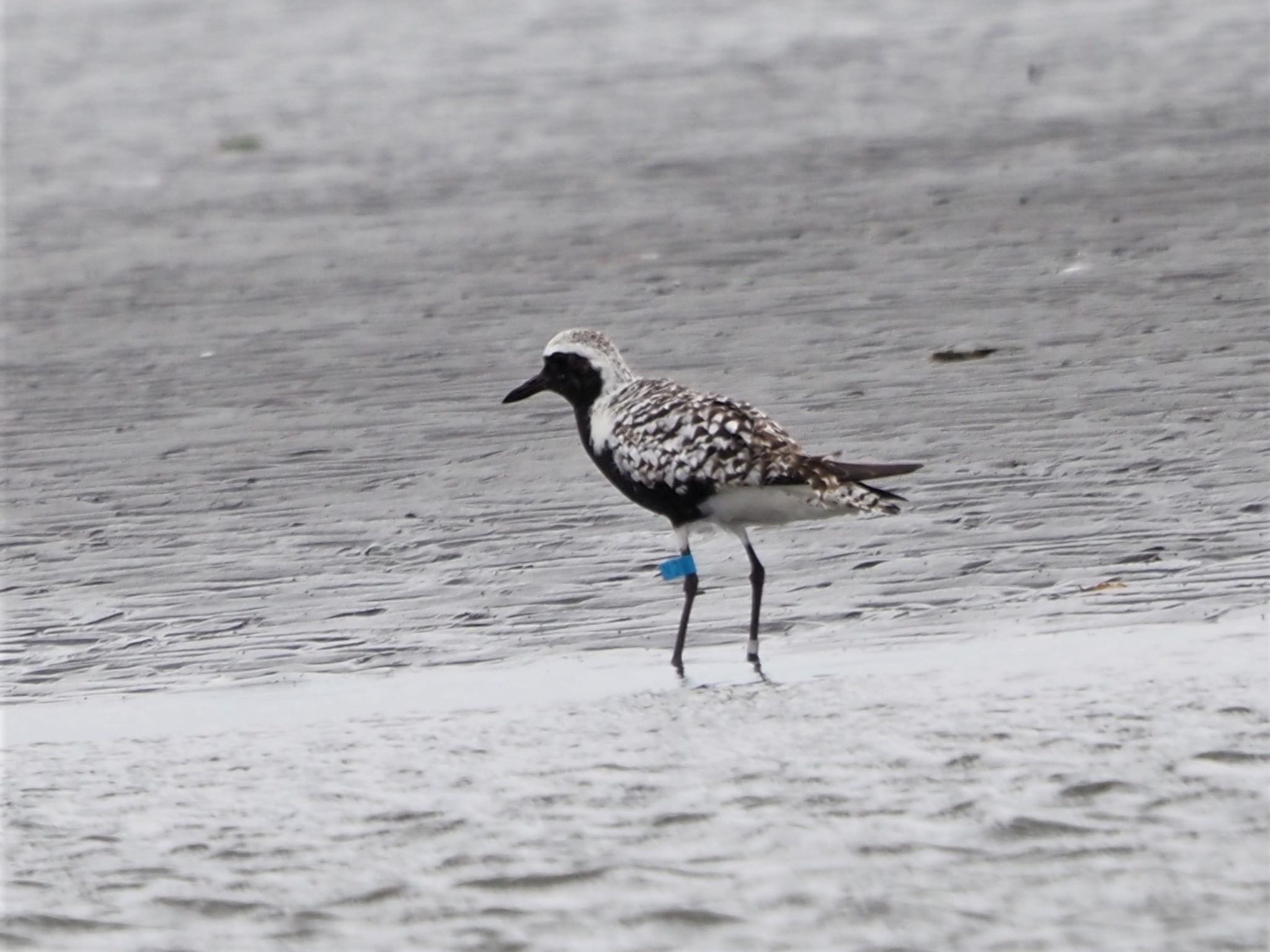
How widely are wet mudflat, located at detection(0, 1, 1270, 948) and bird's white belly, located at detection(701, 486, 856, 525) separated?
0.33 meters

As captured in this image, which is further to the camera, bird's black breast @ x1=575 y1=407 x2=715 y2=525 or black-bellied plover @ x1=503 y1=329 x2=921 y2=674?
bird's black breast @ x1=575 y1=407 x2=715 y2=525

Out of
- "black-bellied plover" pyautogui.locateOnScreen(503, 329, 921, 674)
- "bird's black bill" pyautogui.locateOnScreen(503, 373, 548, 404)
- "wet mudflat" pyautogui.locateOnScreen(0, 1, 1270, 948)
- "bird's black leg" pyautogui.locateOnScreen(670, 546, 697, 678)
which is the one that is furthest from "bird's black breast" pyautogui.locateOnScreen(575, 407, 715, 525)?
"bird's black bill" pyautogui.locateOnScreen(503, 373, 548, 404)

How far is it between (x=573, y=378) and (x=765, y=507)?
1133mm

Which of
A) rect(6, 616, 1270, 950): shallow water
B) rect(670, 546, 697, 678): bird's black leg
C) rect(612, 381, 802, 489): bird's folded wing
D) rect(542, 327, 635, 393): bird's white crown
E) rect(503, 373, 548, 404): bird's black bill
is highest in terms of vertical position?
rect(542, 327, 635, 393): bird's white crown

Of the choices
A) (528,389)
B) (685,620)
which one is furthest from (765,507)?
(528,389)

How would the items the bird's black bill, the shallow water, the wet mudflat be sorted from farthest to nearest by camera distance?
the bird's black bill, the wet mudflat, the shallow water

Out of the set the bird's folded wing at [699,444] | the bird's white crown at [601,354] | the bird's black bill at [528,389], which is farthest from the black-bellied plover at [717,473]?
the bird's black bill at [528,389]

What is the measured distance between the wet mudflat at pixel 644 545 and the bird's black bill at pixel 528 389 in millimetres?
532

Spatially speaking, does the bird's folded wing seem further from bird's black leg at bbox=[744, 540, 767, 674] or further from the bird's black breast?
bird's black leg at bbox=[744, 540, 767, 674]

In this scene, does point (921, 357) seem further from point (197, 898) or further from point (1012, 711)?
point (197, 898)

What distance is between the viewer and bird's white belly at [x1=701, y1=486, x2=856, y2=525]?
7797mm

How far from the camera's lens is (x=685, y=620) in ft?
25.0

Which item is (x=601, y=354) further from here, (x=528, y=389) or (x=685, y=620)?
(x=685, y=620)

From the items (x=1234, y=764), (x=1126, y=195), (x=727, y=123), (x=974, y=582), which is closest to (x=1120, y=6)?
(x=727, y=123)
